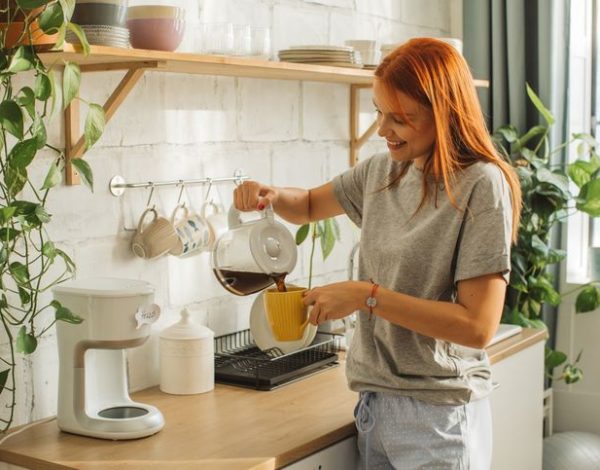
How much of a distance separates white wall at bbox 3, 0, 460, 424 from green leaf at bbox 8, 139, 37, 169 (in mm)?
364

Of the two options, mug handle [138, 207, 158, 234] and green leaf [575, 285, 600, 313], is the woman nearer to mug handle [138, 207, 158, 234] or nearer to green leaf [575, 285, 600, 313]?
mug handle [138, 207, 158, 234]

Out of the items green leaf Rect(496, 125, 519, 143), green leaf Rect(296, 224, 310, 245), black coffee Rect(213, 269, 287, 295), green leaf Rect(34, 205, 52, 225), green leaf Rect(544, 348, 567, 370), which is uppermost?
green leaf Rect(496, 125, 519, 143)

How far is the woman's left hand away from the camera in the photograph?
188 centimetres

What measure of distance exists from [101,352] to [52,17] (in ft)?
2.34

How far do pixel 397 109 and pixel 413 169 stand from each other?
0.51 feet

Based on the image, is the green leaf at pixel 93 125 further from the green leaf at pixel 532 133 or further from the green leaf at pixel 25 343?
the green leaf at pixel 532 133

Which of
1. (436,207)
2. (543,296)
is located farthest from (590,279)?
(436,207)

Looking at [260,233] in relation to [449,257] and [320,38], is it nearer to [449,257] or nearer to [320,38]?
[449,257]

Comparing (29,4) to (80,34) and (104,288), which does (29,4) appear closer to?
(80,34)

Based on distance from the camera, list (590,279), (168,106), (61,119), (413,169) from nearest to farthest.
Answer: (413,169)
(61,119)
(168,106)
(590,279)

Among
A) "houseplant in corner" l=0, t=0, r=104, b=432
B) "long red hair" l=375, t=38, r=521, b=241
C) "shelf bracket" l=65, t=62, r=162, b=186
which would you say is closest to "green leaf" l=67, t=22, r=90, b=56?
"houseplant in corner" l=0, t=0, r=104, b=432

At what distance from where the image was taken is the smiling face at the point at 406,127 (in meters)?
1.88

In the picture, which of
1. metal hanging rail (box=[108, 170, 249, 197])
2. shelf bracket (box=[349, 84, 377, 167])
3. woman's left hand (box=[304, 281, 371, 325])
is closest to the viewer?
woman's left hand (box=[304, 281, 371, 325])

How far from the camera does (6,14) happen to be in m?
1.90
